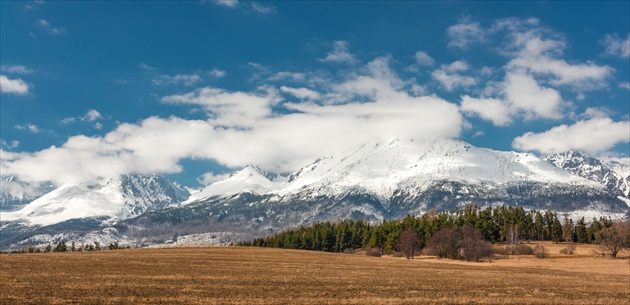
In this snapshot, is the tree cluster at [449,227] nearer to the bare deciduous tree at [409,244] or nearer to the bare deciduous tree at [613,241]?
the bare deciduous tree at [409,244]

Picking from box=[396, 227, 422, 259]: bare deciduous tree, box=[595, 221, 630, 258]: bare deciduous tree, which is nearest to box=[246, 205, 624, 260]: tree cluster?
box=[396, 227, 422, 259]: bare deciduous tree

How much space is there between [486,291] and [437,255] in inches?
3636

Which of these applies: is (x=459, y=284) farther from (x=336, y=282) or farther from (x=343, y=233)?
(x=343, y=233)

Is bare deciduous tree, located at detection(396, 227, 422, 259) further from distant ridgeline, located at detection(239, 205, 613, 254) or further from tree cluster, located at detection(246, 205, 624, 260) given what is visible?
distant ridgeline, located at detection(239, 205, 613, 254)

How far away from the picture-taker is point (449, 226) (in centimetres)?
15762

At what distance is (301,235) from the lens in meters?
197

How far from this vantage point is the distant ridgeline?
162400 mm

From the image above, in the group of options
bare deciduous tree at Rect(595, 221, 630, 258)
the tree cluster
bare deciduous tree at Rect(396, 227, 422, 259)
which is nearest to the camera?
bare deciduous tree at Rect(595, 221, 630, 258)

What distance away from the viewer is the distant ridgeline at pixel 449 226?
162400mm

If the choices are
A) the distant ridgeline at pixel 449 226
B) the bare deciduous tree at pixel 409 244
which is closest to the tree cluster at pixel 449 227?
the distant ridgeline at pixel 449 226

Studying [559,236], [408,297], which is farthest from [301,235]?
[408,297]

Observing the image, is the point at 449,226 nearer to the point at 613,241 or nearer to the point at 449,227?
the point at 449,227

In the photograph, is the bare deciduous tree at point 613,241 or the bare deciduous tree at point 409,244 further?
the bare deciduous tree at point 409,244

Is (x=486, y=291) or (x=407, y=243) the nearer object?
(x=486, y=291)
